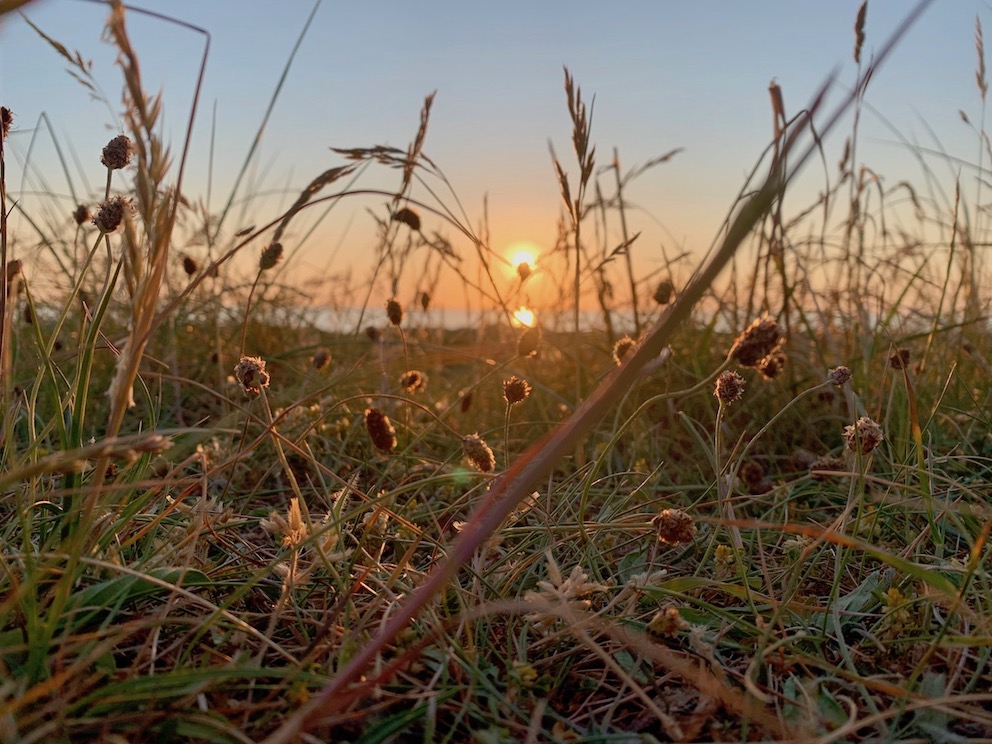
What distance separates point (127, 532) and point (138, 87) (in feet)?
2.37

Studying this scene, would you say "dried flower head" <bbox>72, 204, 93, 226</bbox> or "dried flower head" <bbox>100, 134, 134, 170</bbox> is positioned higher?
"dried flower head" <bbox>72, 204, 93, 226</bbox>

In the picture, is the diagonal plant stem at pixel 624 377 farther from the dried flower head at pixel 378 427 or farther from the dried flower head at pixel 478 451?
the dried flower head at pixel 378 427

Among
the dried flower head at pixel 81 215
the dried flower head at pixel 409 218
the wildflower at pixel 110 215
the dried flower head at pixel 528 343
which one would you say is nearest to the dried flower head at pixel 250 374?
the wildflower at pixel 110 215

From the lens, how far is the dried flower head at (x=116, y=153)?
1.11 m

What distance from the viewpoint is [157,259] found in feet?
2.60

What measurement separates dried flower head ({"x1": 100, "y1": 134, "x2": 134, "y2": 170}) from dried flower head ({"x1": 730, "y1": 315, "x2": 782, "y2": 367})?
0.93 metres

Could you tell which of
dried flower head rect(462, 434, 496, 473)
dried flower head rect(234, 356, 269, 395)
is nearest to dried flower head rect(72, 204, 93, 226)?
dried flower head rect(234, 356, 269, 395)

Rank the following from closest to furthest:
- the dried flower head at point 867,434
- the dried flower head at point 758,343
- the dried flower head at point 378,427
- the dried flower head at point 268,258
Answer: the dried flower head at point 758,343 < the dried flower head at point 867,434 < the dried flower head at point 378,427 < the dried flower head at point 268,258

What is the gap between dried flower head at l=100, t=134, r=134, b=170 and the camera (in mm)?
1114

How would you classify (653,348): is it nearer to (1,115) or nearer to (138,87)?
(138,87)

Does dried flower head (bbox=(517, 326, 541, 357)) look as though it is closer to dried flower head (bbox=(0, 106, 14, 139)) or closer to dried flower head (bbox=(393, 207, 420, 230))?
dried flower head (bbox=(393, 207, 420, 230))

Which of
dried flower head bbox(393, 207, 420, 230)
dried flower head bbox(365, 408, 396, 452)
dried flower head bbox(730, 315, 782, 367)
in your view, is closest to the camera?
dried flower head bbox(730, 315, 782, 367)

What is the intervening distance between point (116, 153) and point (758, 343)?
0.96 meters

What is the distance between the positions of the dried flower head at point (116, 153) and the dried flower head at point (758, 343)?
93 centimetres
